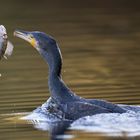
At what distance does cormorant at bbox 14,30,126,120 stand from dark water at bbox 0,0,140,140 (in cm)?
61

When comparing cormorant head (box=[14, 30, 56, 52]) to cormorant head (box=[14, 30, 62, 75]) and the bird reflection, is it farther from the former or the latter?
the bird reflection

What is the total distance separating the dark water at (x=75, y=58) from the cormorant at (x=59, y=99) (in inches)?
24.2

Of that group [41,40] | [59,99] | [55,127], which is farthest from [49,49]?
[55,127]

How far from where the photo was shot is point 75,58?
21.8 metres

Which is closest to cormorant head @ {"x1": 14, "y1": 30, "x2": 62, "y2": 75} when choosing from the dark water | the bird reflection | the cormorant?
the cormorant

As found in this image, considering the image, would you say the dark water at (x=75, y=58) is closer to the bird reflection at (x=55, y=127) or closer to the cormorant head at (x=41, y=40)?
the bird reflection at (x=55, y=127)

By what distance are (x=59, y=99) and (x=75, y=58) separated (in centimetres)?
744

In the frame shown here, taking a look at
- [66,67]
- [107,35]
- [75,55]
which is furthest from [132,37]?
[66,67]

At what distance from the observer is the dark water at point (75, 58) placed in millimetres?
15371

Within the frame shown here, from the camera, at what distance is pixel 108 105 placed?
13914 millimetres

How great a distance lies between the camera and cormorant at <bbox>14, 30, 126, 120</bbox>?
1389 centimetres

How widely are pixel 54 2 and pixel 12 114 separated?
2288cm

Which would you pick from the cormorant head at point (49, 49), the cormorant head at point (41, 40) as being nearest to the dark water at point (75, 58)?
the cormorant head at point (49, 49)

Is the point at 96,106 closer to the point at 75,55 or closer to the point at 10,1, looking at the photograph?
the point at 75,55
